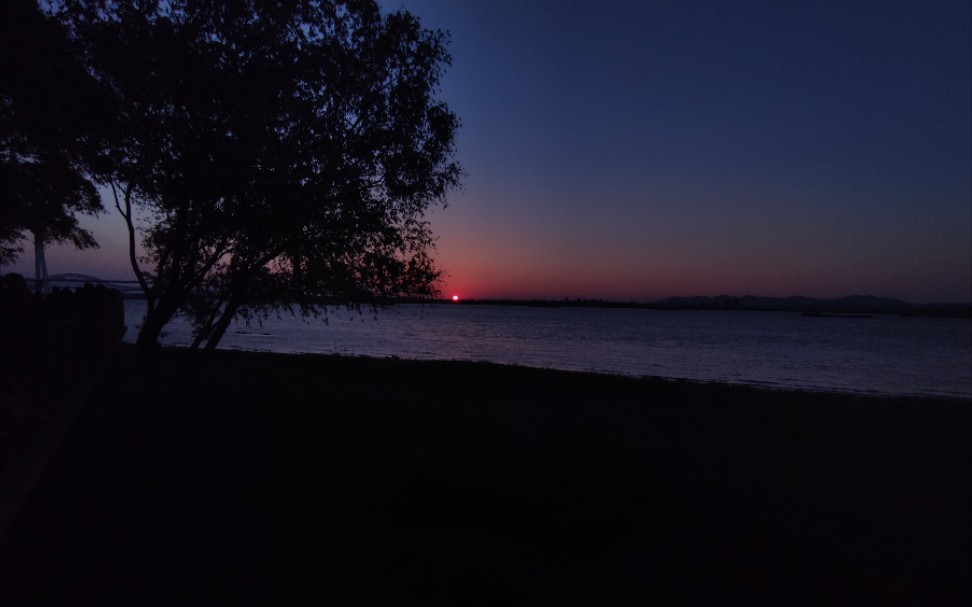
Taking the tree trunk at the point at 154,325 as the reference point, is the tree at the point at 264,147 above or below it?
above

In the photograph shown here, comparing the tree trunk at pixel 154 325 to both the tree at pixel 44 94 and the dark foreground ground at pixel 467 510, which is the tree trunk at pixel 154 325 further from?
the tree at pixel 44 94

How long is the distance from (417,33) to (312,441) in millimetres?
8865

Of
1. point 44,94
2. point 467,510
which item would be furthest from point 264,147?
point 467,510

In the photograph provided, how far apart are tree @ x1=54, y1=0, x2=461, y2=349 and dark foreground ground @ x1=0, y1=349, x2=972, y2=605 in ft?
9.74

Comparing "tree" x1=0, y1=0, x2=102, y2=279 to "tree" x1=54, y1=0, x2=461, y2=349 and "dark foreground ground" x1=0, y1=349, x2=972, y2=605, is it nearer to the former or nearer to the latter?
"tree" x1=54, y1=0, x2=461, y2=349

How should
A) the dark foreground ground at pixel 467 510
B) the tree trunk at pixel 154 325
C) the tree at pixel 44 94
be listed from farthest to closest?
the tree trunk at pixel 154 325, the tree at pixel 44 94, the dark foreground ground at pixel 467 510

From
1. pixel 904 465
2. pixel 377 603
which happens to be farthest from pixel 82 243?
pixel 904 465

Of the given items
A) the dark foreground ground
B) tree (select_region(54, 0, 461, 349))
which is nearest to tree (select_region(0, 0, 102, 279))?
tree (select_region(54, 0, 461, 349))

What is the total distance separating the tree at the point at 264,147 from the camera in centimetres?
808

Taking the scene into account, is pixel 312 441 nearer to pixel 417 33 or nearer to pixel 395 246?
pixel 395 246

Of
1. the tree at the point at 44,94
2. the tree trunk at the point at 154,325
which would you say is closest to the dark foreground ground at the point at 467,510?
the tree trunk at the point at 154,325

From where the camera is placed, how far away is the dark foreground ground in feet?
21.8

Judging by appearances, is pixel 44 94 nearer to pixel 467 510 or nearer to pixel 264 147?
pixel 264 147

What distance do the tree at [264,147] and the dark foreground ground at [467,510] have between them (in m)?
2.97
